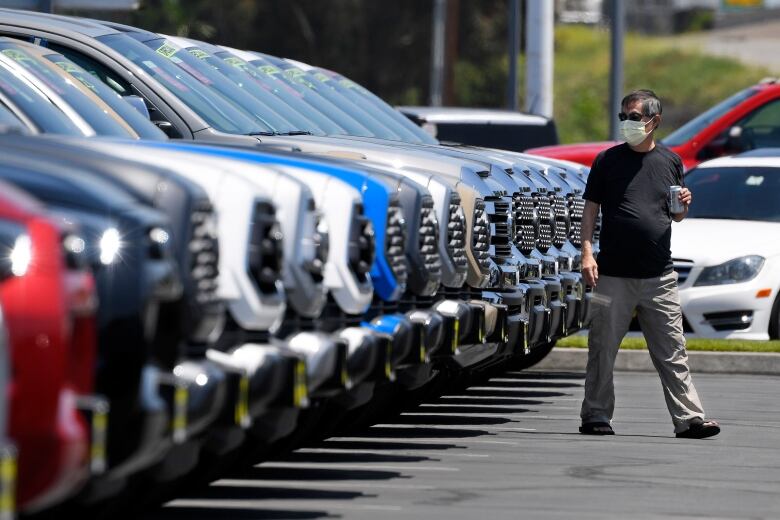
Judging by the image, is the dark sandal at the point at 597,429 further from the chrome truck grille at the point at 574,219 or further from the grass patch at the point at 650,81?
the grass patch at the point at 650,81

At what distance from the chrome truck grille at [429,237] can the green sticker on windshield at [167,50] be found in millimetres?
2842

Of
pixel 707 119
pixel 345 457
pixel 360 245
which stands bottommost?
pixel 345 457

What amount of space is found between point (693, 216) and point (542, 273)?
24.3ft

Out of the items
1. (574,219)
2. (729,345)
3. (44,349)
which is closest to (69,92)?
(44,349)

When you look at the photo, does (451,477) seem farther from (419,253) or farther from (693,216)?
(693,216)

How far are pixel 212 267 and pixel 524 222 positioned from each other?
5.27 m

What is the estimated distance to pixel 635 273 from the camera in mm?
11859

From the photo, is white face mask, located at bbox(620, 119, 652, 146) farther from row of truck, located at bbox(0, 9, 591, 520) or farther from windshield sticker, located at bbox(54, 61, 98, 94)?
windshield sticker, located at bbox(54, 61, 98, 94)

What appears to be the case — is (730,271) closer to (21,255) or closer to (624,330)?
(624,330)

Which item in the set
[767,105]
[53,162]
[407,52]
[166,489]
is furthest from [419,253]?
[407,52]

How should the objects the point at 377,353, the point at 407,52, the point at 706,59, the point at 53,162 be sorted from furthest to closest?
the point at 706,59 < the point at 407,52 < the point at 377,353 < the point at 53,162

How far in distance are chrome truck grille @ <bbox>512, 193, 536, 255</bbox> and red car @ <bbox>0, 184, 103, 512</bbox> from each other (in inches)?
239

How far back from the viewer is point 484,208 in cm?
1095

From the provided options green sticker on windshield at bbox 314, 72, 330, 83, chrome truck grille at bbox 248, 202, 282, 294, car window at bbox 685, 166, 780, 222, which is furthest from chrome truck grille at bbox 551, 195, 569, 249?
car window at bbox 685, 166, 780, 222
